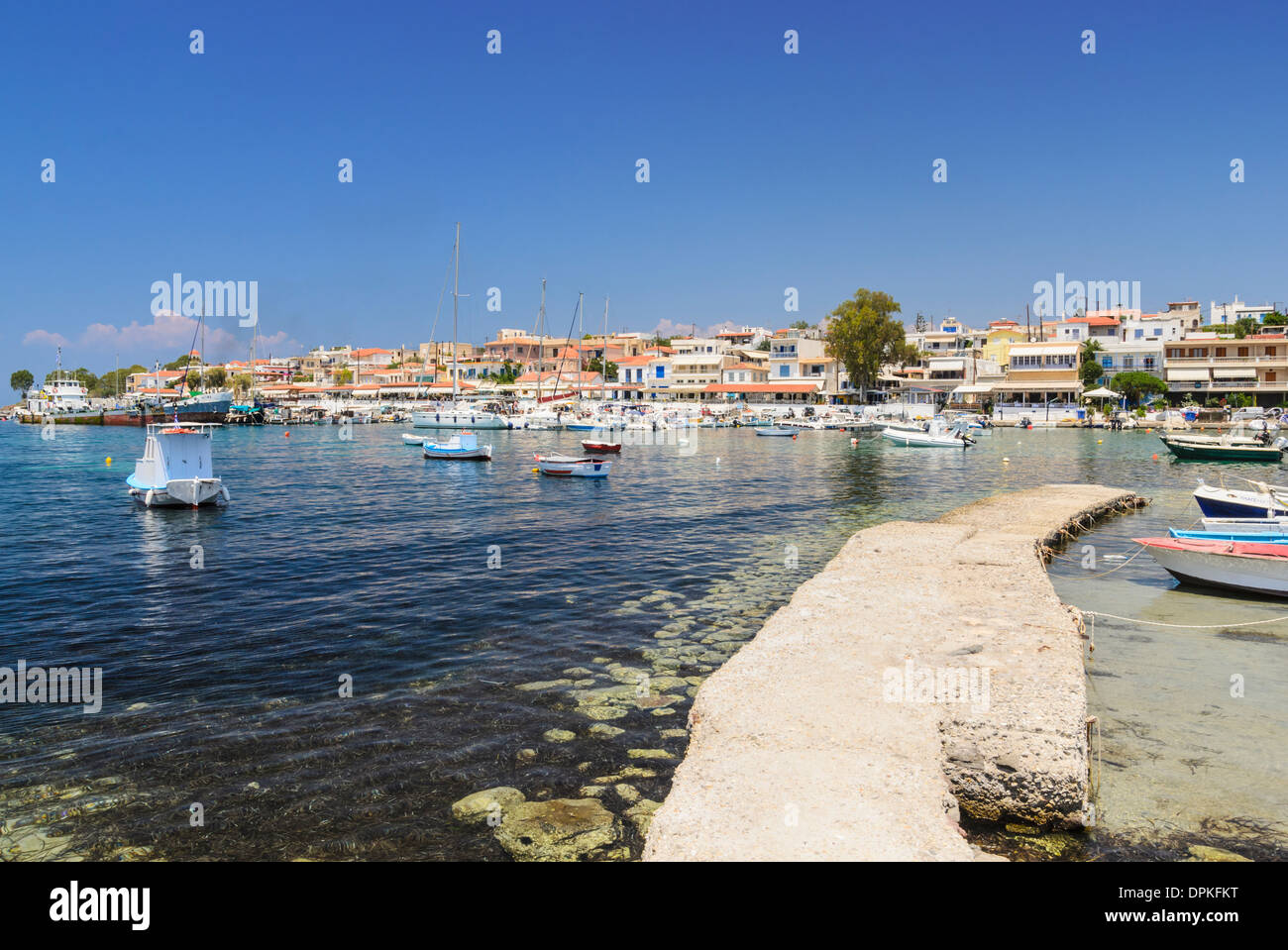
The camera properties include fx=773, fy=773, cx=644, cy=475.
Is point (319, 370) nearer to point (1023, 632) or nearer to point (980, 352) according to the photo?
point (980, 352)

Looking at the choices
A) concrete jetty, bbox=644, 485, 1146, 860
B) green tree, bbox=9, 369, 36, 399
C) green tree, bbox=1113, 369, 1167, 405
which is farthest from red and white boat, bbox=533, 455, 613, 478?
green tree, bbox=9, 369, 36, 399

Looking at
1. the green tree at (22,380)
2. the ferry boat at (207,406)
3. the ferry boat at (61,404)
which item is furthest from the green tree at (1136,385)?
the green tree at (22,380)

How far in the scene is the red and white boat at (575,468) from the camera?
121 feet

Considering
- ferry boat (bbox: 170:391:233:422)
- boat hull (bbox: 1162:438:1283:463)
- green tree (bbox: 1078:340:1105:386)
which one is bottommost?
boat hull (bbox: 1162:438:1283:463)

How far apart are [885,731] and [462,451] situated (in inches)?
1720

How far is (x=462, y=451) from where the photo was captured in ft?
158

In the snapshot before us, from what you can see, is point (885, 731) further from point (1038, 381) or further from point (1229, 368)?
point (1229, 368)

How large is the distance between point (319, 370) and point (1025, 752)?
18999 centimetres

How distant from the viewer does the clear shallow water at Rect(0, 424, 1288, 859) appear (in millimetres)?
6945

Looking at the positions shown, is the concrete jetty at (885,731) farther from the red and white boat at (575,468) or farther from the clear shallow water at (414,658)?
the red and white boat at (575,468)

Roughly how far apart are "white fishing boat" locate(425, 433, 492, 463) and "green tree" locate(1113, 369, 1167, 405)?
7493 cm

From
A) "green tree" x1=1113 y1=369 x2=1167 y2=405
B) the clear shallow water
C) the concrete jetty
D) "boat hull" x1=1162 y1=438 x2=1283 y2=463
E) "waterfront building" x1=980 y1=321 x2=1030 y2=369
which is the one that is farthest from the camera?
"waterfront building" x1=980 y1=321 x2=1030 y2=369

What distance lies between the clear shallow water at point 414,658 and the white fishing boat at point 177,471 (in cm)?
88

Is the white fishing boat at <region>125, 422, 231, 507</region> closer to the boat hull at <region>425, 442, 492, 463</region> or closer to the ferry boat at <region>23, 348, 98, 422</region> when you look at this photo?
the boat hull at <region>425, 442, 492, 463</region>
